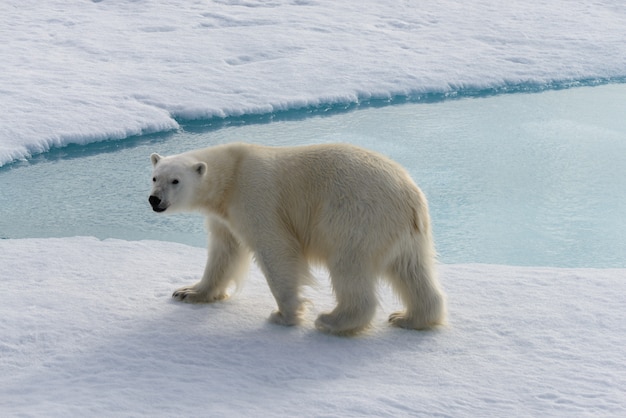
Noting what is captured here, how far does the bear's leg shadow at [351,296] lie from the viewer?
11.4ft

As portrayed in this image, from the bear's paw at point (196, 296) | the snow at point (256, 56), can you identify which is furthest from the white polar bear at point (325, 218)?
the snow at point (256, 56)

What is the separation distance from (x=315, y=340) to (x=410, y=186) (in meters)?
0.76

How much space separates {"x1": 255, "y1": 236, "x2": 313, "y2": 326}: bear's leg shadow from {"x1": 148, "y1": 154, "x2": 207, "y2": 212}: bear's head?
0.39m

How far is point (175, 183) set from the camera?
11.7 ft

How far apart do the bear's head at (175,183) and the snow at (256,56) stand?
12.1 feet

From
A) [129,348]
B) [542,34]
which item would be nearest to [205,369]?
[129,348]

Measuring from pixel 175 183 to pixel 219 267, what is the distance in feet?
1.60

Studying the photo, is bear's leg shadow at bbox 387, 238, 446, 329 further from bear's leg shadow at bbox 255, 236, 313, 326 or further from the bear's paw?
the bear's paw

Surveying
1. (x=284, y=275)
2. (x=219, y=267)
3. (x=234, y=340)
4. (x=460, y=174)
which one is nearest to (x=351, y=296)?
(x=284, y=275)

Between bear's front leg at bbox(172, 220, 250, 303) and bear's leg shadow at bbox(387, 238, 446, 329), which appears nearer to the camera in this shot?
bear's leg shadow at bbox(387, 238, 446, 329)

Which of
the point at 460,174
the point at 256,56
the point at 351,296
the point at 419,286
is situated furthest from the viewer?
the point at 256,56

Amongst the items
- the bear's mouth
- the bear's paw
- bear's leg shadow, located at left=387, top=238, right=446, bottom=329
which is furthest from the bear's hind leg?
the bear's mouth

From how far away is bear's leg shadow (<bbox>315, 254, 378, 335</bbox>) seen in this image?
3.47 meters

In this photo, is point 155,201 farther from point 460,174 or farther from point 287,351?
point 460,174
